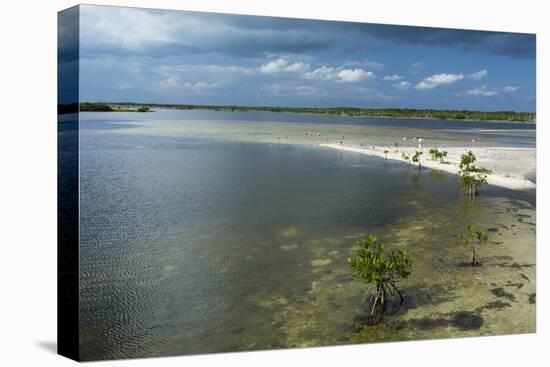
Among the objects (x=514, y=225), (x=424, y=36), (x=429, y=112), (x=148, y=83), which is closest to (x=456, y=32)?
(x=424, y=36)

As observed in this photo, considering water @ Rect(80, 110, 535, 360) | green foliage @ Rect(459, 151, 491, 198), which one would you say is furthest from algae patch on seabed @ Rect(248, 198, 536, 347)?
green foliage @ Rect(459, 151, 491, 198)

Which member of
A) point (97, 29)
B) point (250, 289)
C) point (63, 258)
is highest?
point (97, 29)

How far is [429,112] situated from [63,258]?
749cm

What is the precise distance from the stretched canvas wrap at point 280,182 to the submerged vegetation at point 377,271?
1.4 inches

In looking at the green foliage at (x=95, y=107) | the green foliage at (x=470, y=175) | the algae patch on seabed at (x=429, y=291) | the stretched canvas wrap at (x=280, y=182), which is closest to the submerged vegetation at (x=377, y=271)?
the stretched canvas wrap at (x=280, y=182)

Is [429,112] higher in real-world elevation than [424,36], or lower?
lower

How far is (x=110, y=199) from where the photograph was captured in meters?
9.73

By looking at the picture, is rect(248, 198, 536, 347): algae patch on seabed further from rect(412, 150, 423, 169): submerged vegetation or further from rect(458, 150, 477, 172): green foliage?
rect(412, 150, 423, 169): submerged vegetation

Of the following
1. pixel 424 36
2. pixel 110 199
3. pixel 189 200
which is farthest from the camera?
pixel 424 36

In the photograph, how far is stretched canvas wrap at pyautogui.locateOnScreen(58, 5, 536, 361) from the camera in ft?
30.1

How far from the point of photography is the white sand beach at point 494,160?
12.0 m

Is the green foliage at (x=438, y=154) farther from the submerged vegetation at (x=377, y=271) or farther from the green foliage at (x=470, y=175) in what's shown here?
the submerged vegetation at (x=377, y=271)

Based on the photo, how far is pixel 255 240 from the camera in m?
10.7

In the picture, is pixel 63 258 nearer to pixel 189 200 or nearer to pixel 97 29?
pixel 189 200
